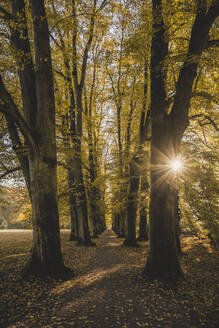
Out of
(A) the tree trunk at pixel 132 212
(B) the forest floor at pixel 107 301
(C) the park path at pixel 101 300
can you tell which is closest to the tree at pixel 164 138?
(B) the forest floor at pixel 107 301

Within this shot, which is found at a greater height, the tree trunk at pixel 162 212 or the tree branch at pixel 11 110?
the tree branch at pixel 11 110

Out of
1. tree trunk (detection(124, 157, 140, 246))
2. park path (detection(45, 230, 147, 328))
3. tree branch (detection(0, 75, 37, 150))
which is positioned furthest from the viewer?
tree trunk (detection(124, 157, 140, 246))

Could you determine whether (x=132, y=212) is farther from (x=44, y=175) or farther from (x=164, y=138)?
(x=44, y=175)

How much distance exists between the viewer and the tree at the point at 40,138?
5.56m

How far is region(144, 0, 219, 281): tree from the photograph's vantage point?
541 cm

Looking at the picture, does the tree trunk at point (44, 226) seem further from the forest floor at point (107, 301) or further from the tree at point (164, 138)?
the tree at point (164, 138)

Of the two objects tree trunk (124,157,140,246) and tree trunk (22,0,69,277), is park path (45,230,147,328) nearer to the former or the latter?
tree trunk (22,0,69,277)

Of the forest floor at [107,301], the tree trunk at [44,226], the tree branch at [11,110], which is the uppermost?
the tree branch at [11,110]

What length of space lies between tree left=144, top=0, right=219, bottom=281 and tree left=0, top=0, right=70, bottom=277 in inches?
109

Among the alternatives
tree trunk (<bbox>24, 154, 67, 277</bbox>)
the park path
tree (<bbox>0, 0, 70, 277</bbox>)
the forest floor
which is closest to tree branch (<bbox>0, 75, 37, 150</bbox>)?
tree (<bbox>0, 0, 70, 277</bbox>)

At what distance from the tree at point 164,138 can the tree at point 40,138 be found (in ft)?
9.09

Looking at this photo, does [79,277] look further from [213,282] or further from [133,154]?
[133,154]

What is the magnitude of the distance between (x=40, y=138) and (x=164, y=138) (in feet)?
11.5

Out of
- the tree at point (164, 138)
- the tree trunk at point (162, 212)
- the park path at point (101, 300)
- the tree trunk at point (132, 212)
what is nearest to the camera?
the park path at point (101, 300)
